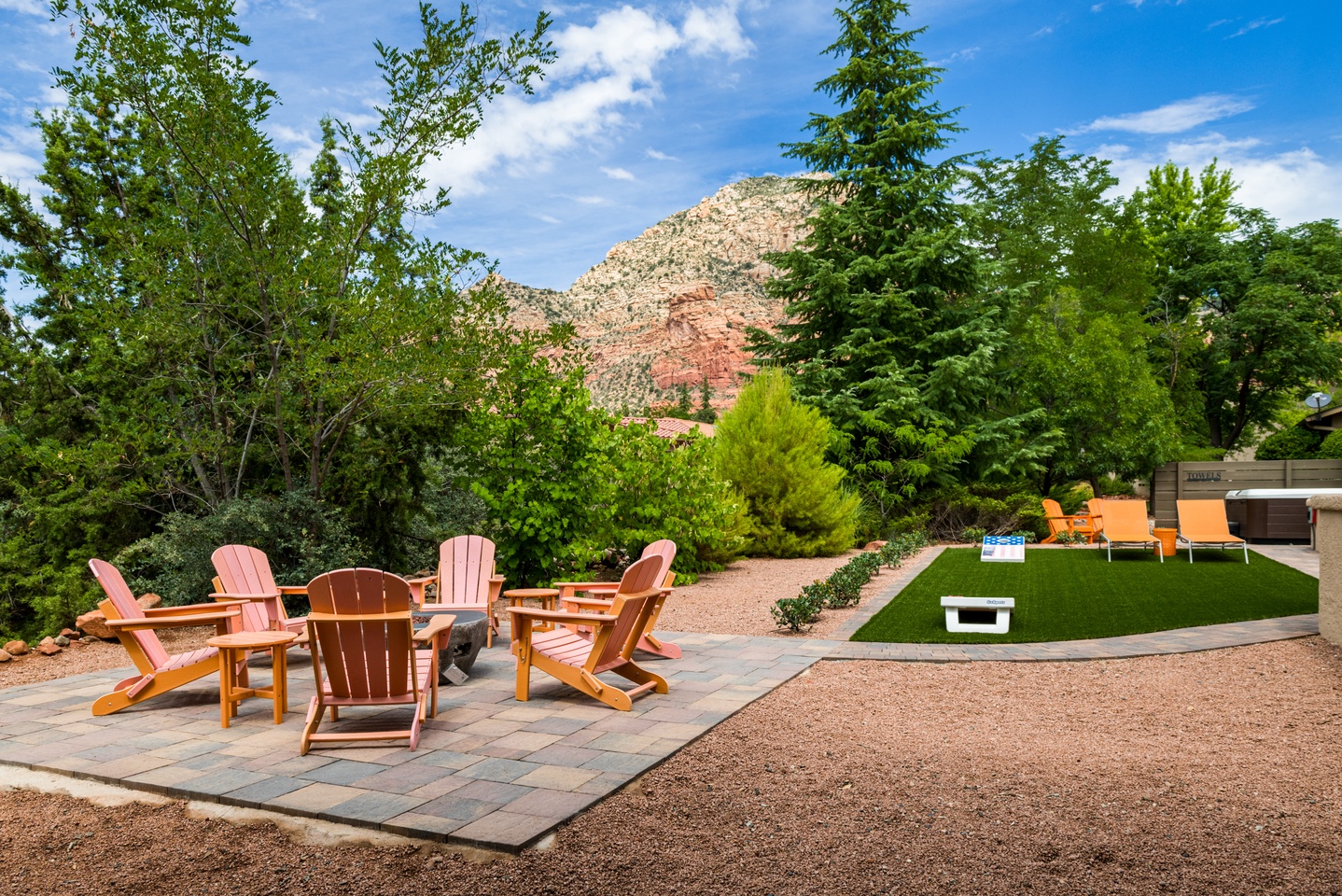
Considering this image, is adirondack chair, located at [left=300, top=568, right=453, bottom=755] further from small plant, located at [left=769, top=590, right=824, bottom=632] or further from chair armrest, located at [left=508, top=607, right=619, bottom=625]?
small plant, located at [left=769, top=590, right=824, bottom=632]

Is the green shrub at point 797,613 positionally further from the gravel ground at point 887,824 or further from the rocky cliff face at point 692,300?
the rocky cliff face at point 692,300

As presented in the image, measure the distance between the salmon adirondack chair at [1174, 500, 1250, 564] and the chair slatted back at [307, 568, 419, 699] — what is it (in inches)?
446

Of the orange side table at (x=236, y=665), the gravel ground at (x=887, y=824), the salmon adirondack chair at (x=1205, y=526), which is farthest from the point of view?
the salmon adirondack chair at (x=1205, y=526)

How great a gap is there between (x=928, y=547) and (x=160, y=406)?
41.7ft

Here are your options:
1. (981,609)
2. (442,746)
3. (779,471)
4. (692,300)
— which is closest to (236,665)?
(442,746)

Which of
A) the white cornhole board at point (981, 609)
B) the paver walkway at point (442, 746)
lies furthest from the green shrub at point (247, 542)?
the white cornhole board at point (981, 609)

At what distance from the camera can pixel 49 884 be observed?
2691 mm

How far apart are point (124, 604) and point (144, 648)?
32cm

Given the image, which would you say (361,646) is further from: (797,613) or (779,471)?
(779,471)

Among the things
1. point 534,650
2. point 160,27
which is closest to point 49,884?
point 534,650

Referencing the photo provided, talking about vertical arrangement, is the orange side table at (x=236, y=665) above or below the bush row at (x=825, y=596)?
above

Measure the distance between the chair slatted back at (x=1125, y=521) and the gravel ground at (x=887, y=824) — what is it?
7.94m

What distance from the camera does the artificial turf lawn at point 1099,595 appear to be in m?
7.14

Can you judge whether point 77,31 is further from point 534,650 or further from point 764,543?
point 764,543
